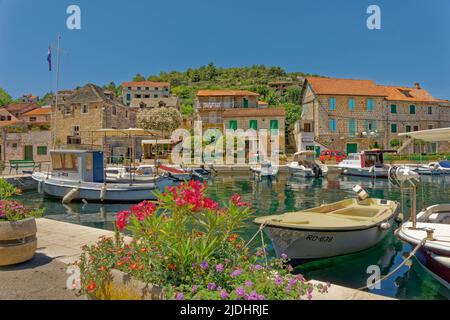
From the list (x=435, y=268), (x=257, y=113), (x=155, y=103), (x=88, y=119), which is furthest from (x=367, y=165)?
(x=155, y=103)

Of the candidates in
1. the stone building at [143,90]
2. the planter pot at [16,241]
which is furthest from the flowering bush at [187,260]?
the stone building at [143,90]

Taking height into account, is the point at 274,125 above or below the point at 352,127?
above

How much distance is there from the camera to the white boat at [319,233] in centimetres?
689

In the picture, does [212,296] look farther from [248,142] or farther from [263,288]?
[248,142]

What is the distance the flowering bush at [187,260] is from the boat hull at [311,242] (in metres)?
3.15

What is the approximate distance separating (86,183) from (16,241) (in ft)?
39.3

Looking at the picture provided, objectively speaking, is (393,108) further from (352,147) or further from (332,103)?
(332,103)

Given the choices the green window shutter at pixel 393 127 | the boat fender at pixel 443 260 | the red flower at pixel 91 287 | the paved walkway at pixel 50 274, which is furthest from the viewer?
the green window shutter at pixel 393 127

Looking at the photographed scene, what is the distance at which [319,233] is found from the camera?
6.98m

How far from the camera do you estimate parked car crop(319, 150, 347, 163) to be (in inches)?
1515

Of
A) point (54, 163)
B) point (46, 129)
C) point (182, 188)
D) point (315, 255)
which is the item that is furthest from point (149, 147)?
point (182, 188)

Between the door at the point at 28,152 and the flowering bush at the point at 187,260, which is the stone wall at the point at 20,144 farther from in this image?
the flowering bush at the point at 187,260

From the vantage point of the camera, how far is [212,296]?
3.03 metres

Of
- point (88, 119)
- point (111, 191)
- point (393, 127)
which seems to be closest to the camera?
point (111, 191)
